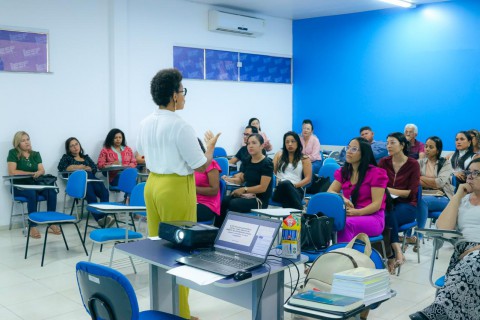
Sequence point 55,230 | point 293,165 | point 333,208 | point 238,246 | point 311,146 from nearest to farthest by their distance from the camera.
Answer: point 238,246 < point 333,208 < point 293,165 < point 55,230 < point 311,146

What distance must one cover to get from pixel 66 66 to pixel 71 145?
1145 mm

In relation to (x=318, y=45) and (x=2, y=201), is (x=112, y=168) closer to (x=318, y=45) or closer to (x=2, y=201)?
(x=2, y=201)

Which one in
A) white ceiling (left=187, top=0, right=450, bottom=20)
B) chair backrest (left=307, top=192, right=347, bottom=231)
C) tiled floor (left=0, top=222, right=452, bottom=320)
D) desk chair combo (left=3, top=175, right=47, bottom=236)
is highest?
white ceiling (left=187, top=0, right=450, bottom=20)

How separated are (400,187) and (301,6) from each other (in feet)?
17.2

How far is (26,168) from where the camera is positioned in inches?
274

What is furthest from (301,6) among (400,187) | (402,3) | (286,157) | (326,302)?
(326,302)

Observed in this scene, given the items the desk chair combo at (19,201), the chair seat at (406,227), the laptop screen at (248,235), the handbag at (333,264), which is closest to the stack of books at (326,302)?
the laptop screen at (248,235)

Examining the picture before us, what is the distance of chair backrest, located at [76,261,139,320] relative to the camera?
217 cm

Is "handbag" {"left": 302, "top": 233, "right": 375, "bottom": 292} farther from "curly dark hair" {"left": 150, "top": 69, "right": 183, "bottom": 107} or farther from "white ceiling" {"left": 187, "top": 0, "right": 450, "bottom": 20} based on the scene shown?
"white ceiling" {"left": 187, "top": 0, "right": 450, "bottom": 20}

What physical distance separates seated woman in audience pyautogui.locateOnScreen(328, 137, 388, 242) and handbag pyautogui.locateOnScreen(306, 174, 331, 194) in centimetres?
185

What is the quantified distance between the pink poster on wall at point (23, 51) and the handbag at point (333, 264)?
18.4ft

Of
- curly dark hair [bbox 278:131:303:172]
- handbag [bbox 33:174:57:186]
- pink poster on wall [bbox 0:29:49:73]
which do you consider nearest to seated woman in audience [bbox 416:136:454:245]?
curly dark hair [bbox 278:131:303:172]

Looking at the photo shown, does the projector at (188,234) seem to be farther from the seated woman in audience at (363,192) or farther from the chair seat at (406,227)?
the chair seat at (406,227)

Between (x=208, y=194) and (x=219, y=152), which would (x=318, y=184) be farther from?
(x=219, y=152)
